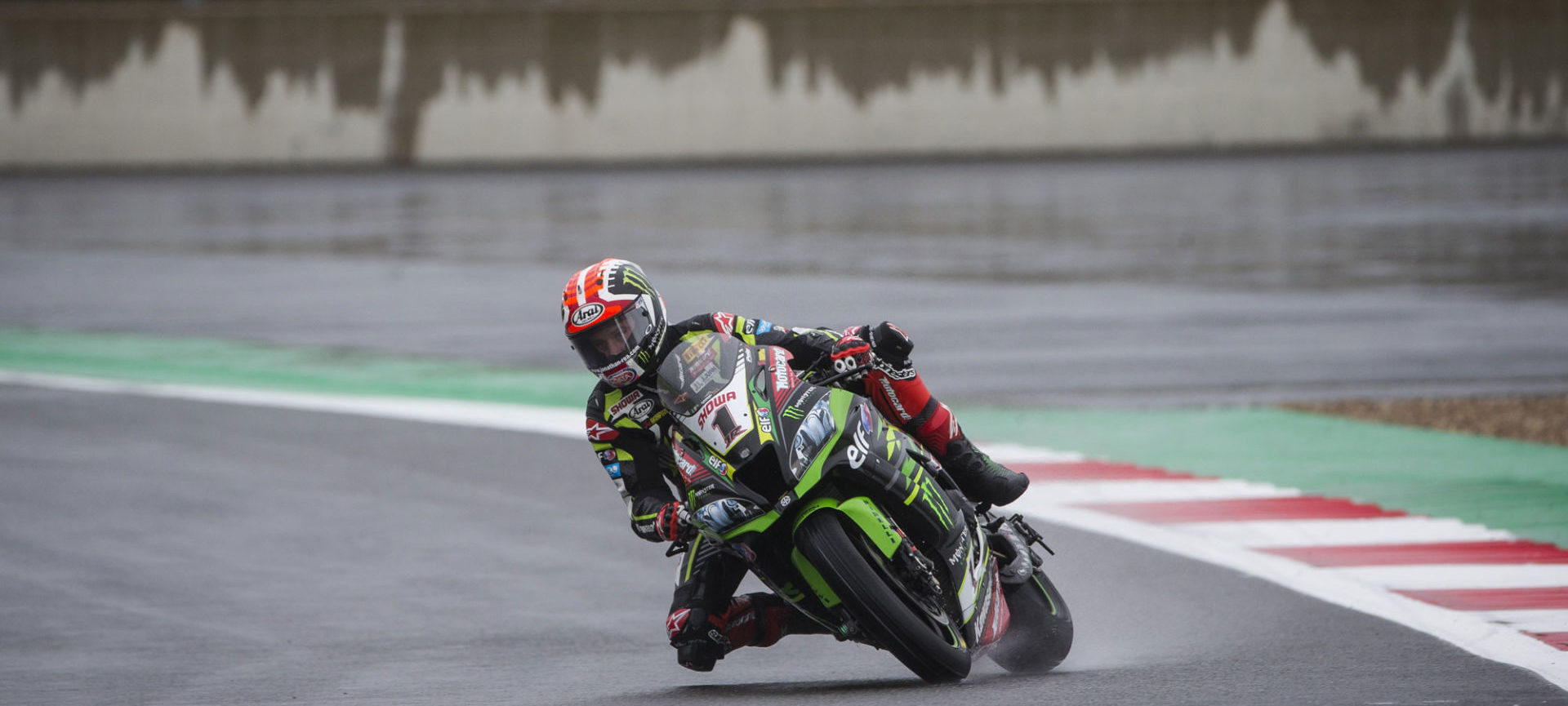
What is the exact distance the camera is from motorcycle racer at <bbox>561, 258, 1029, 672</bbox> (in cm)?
590

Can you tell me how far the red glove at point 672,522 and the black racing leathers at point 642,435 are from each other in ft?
0.13

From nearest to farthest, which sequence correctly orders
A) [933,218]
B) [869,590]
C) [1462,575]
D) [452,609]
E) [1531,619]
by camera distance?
1. [869,590]
2. [1531,619]
3. [1462,575]
4. [452,609]
5. [933,218]

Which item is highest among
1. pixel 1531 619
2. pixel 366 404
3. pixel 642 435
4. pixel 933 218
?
pixel 642 435

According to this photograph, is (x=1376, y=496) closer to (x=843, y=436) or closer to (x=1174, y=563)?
(x=1174, y=563)

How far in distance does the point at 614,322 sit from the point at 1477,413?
7.24 meters

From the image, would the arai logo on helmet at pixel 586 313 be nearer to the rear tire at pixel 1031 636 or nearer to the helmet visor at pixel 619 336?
the helmet visor at pixel 619 336

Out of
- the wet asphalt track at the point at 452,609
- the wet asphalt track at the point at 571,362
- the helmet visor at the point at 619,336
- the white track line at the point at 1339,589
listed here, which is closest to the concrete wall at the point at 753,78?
the wet asphalt track at the point at 571,362

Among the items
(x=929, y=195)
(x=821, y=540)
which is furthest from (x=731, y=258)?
(x=821, y=540)

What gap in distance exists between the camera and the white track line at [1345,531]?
831cm

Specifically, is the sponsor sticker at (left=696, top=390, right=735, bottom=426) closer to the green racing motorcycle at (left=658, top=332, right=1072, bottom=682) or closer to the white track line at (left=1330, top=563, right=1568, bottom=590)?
the green racing motorcycle at (left=658, top=332, right=1072, bottom=682)

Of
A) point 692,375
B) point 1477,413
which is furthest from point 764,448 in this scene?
point 1477,413

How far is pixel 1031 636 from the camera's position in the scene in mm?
6457

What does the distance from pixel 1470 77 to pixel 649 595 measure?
3073 cm

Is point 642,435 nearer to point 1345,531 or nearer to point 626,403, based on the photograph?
point 626,403
